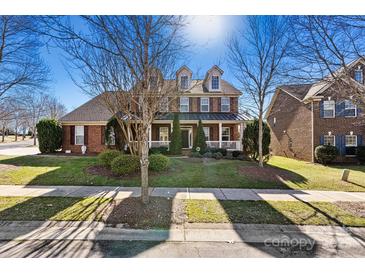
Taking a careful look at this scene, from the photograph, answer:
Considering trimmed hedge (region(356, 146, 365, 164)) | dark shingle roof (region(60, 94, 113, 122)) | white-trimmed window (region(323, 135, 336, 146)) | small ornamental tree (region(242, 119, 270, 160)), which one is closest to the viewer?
small ornamental tree (region(242, 119, 270, 160))

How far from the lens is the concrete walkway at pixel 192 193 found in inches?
242

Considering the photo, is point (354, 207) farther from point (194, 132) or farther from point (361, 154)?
point (194, 132)

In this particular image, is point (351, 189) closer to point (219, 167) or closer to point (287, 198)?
point (287, 198)

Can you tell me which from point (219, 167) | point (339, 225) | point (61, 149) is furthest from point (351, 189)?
point (61, 149)

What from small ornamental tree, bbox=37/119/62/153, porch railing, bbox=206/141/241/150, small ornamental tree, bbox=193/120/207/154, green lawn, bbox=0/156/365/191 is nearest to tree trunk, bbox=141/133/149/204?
green lawn, bbox=0/156/365/191

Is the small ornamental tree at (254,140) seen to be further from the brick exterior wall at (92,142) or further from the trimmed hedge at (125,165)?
the brick exterior wall at (92,142)

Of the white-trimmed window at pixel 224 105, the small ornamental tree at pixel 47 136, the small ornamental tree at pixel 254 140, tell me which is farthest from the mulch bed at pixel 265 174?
the small ornamental tree at pixel 47 136

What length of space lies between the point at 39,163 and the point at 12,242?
9.03 meters

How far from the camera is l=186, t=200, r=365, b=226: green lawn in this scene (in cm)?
443

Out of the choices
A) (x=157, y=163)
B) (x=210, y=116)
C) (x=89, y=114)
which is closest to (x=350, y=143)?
(x=210, y=116)

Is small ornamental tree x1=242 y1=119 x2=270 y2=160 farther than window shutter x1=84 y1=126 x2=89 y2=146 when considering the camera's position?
A: No

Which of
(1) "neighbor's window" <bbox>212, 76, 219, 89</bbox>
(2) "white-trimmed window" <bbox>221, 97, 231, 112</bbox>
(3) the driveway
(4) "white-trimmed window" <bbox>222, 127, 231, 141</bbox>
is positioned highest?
(1) "neighbor's window" <bbox>212, 76, 219, 89</bbox>

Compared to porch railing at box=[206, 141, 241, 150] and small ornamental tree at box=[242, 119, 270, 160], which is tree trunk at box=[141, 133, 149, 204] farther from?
porch railing at box=[206, 141, 241, 150]

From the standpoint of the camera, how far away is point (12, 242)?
3508 millimetres
